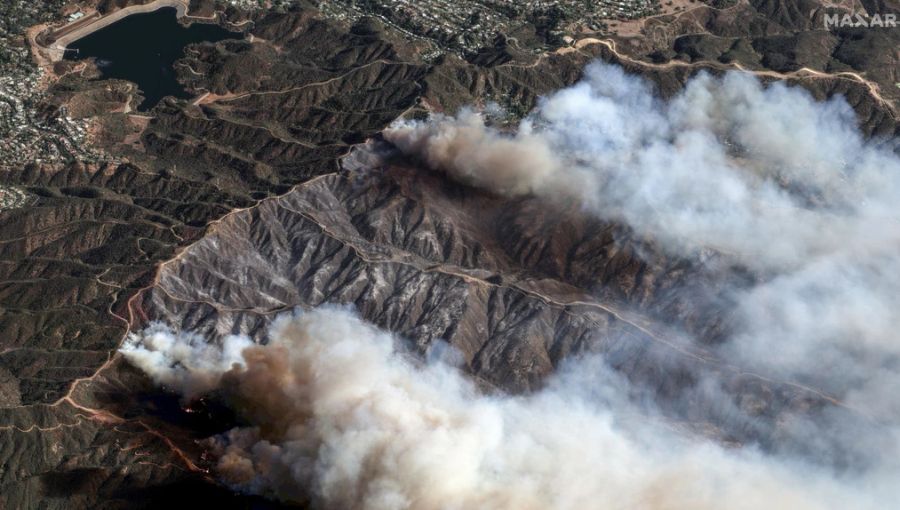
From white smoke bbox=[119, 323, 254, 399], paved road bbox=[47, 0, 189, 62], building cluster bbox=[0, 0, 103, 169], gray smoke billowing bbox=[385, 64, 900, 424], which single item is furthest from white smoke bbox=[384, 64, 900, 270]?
paved road bbox=[47, 0, 189, 62]

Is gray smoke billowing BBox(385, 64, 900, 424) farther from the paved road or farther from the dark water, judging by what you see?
the paved road

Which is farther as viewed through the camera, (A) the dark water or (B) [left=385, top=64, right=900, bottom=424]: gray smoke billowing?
(A) the dark water

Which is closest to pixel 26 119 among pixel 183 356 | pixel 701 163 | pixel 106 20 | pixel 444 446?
pixel 106 20

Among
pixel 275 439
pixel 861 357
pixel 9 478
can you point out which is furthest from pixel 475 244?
pixel 9 478

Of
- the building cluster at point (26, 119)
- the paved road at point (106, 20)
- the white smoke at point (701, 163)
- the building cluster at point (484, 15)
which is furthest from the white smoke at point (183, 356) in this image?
the building cluster at point (484, 15)

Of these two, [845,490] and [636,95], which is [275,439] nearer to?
[845,490]

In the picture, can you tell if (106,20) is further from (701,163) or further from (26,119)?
(701,163)
